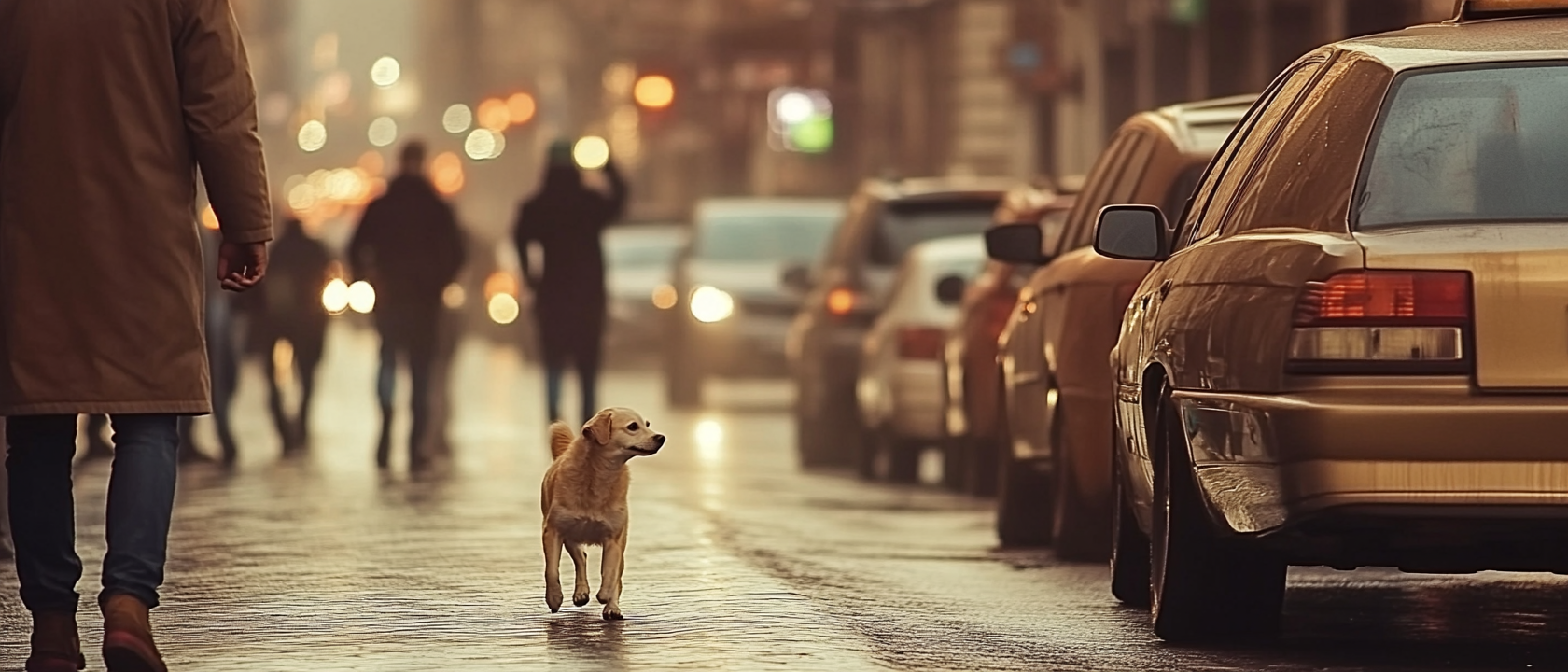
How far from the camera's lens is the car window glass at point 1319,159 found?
8.15m

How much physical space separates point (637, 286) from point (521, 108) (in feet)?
172

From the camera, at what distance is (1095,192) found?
42.0 feet

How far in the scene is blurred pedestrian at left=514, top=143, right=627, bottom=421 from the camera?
71.7 feet

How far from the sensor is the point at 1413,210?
26.2 feet

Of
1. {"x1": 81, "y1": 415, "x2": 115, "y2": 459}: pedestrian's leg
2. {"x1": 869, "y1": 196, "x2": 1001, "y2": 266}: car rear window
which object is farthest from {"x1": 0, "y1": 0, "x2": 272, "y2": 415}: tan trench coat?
{"x1": 81, "y1": 415, "x2": 115, "y2": 459}: pedestrian's leg

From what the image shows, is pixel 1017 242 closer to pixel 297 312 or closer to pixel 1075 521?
pixel 1075 521

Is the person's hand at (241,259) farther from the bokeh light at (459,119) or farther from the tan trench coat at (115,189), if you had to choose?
the bokeh light at (459,119)

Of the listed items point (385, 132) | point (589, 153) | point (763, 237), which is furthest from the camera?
point (385, 132)

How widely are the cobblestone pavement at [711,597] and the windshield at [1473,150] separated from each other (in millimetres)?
1014

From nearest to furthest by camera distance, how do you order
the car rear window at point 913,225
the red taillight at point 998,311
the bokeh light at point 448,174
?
the red taillight at point 998,311
the car rear window at point 913,225
the bokeh light at point 448,174

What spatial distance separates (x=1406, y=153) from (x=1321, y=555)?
2.88 ft

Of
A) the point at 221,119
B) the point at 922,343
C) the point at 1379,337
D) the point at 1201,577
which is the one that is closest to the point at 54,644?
the point at 221,119

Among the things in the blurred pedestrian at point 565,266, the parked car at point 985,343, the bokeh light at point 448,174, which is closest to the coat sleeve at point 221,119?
the parked car at point 985,343

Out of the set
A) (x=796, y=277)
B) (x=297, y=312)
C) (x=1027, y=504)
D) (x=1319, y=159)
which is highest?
(x=1319, y=159)
